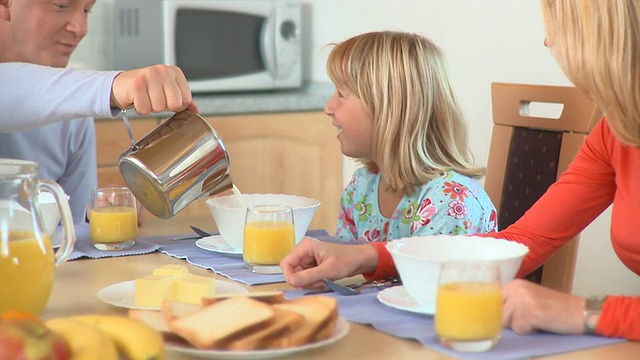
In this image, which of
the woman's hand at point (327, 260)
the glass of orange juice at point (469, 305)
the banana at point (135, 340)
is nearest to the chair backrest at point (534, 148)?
the woman's hand at point (327, 260)

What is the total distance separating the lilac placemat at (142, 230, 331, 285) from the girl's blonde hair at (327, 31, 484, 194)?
1.04ft

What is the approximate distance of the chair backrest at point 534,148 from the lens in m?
1.80

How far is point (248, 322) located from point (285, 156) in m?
2.38

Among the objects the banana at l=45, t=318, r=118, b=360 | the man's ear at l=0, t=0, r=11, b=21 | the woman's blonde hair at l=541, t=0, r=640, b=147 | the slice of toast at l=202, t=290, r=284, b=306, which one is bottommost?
the slice of toast at l=202, t=290, r=284, b=306

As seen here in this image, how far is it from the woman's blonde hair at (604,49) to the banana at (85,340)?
27.9 inches

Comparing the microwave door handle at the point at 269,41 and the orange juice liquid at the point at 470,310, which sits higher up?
the microwave door handle at the point at 269,41

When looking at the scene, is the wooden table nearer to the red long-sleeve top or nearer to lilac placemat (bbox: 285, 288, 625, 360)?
lilac placemat (bbox: 285, 288, 625, 360)

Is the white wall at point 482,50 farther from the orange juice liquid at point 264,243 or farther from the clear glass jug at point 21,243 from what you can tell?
the clear glass jug at point 21,243

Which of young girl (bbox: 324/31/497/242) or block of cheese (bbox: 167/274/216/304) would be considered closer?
block of cheese (bbox: 167/274/216/304)

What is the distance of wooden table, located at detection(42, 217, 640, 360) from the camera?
38.1 inches

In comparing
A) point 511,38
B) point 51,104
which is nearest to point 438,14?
point 511,38

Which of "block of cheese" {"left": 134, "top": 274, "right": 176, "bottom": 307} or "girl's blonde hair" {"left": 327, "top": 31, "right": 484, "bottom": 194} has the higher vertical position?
"girl's blonde hair" {"left": 327, "top": 31, "right": 484, "bottom": 194}

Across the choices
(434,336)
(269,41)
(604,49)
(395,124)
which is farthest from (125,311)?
(269,41)

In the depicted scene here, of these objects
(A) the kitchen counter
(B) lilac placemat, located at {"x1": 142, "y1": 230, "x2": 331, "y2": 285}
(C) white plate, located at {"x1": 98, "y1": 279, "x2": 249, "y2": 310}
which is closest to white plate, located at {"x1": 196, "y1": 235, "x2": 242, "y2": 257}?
(B) lilac placemat, located at {"x1": 142, "y1": 230, "x2": 331, "y2": 285}
